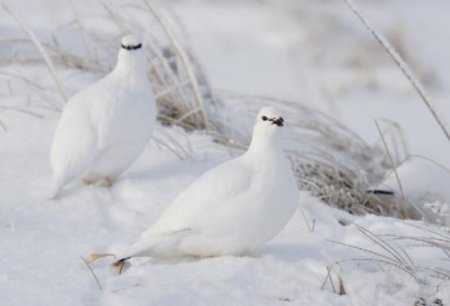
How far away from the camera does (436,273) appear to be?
2.09 meters

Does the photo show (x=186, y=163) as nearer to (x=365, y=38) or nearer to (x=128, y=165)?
(x=128, y=165)

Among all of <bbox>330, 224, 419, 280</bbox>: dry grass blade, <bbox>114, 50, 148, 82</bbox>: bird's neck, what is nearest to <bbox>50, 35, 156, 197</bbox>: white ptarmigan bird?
<bbox>114, 50, 148, 82</bbox>: bird's neck

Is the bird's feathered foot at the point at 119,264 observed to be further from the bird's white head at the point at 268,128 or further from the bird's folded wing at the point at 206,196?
the bird's white head at the point at 268,128

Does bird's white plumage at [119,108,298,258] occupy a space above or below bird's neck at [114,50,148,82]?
above

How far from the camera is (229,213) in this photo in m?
2.09

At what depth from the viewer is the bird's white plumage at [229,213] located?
2.09 metres

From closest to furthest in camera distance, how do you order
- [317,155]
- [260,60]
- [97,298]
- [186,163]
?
[97,298] → [186,163] → [317,155] → [260,60]

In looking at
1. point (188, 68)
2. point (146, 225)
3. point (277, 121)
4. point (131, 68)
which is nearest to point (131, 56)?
point (131, 68)

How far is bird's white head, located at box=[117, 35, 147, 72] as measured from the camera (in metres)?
2.78

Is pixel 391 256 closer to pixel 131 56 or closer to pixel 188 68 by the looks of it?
pixel 131 56

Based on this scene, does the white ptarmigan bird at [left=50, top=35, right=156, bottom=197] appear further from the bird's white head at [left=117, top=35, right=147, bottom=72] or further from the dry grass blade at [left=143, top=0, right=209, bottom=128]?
the dry grass blade at [left=143, top=0, right=209, bottom=128]

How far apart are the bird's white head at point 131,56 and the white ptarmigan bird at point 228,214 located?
69 centimetres

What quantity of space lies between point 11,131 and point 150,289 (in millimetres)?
1128

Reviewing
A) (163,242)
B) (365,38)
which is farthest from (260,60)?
(163,242)
